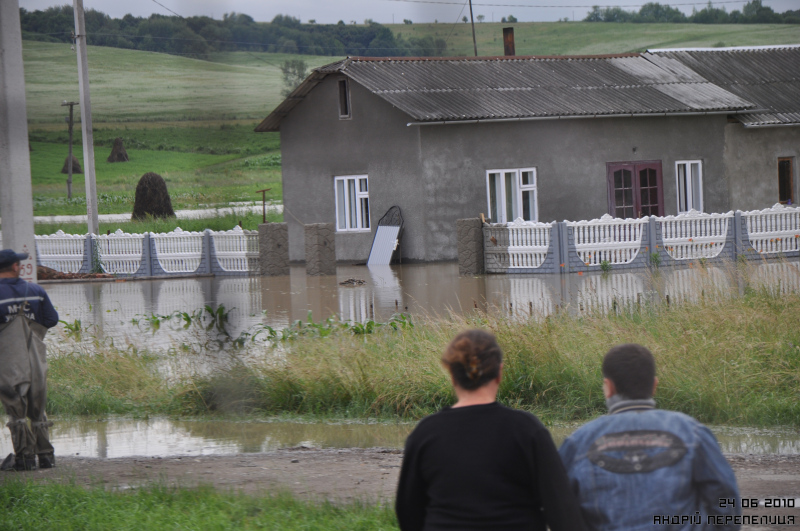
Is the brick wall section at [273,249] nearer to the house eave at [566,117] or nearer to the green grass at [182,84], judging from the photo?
the house eave at [566,117]

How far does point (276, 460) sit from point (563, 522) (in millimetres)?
4540

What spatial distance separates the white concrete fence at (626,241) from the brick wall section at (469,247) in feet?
0.83

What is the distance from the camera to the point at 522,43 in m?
125

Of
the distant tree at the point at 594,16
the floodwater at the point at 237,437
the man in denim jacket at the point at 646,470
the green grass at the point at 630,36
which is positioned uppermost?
the distant tree at the point at 594,16

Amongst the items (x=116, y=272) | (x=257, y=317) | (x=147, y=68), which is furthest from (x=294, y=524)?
(x=116, y=272)

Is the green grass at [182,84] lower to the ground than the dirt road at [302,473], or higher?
higher

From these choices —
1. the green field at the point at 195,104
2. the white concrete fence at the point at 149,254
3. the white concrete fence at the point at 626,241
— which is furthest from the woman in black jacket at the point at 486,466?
the white concrete fence at the point at 149,254

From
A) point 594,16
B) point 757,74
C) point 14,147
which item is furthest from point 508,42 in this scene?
point 594,16

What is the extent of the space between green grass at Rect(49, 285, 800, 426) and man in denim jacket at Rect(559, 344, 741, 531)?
4957 millimetres

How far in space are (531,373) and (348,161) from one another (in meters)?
19.9

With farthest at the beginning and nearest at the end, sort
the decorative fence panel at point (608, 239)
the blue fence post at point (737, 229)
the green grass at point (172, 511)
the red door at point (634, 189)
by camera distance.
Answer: the red door at point (634, 189) < the blue fence post at point (737, 229) < the decorative fence panel at point (608, 239) < the green grass at point (172, 511)

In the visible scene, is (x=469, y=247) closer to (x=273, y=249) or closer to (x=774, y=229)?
(x=273, y=249)

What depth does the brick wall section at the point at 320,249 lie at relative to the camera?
984 inches

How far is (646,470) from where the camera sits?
132 inches
